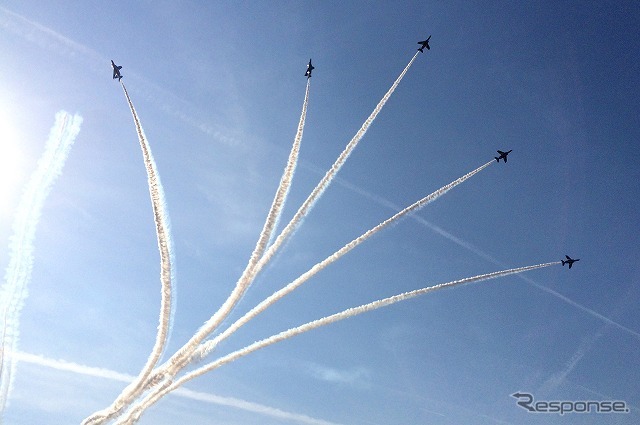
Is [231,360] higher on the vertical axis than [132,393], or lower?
higher

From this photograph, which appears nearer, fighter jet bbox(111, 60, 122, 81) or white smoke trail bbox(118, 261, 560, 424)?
white smoke trail bbox(118, 261, 560, 424)

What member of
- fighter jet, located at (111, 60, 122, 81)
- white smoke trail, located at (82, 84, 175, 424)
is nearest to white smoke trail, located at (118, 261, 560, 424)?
white smoke trail, located at (82, 84, 175, 424)

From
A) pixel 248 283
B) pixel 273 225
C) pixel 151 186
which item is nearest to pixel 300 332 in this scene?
pixel 248 283

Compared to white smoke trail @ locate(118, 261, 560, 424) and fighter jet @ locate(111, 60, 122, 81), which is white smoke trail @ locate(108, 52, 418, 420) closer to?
white smoke trail @ locate(118, 261, 560, 424)

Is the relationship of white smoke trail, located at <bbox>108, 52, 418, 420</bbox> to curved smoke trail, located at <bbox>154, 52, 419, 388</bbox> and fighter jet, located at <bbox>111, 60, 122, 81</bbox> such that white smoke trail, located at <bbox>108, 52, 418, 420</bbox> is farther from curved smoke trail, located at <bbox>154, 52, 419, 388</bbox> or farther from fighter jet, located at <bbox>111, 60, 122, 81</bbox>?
fighter jet, located at <bbox>111, 60, 122, 81</bbox>

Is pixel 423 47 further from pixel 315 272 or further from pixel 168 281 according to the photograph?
pixel 168 281

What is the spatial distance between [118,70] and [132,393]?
47.3m

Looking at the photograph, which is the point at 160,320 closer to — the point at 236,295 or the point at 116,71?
the point at 236,295

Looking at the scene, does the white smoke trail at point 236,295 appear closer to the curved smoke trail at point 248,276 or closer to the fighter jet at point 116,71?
the curved smoke trail at point 248,276

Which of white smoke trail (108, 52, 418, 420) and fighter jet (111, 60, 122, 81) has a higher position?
fighter jet (111, 60, 122, 81)

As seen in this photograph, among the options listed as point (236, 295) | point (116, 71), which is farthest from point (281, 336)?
point (116, 71)

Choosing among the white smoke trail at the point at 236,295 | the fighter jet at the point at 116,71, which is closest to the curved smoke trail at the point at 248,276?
the white smoke trail at the point at 236,295

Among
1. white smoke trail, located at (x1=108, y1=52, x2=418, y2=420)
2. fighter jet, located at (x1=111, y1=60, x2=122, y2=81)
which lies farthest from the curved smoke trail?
fighter jet, located at (x1=111, y1=60, x2=122, y2=81)

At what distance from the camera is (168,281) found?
165 feet
